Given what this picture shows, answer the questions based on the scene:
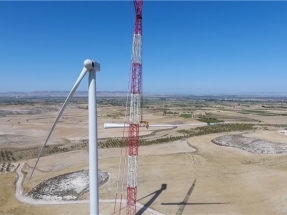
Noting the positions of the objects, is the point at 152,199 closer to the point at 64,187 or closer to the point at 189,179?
the point at 189,179

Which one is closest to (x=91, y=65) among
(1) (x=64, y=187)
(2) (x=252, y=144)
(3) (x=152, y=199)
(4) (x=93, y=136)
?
(4) (x=93, y=136)

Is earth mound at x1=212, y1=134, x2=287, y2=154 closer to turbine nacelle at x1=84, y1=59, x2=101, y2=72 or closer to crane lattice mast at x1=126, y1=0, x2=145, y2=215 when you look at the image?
crane lattice mast at x1=126, y1=0, x2=145, y2=215

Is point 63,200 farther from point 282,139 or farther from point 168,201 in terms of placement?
point 282,139

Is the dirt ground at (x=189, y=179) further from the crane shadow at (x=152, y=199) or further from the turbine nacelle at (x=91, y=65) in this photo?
the turbine nacelle at (x=91, y=65)

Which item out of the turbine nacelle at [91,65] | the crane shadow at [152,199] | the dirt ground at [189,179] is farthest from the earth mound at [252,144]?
the turbine nacelle at [91,65]

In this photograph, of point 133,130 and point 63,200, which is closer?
point 133,130

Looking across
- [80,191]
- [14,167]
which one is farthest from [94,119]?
[14,167]
